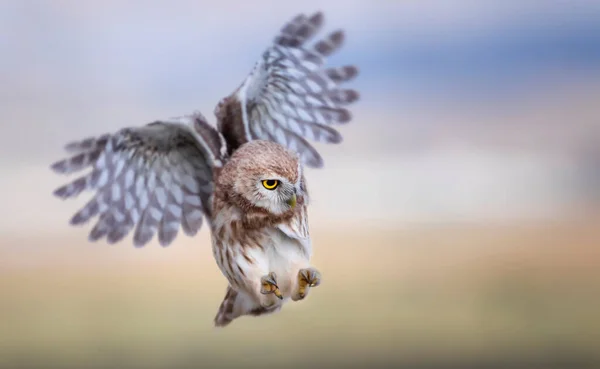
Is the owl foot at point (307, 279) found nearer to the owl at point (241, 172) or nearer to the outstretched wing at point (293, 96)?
the owl at point (241, 172)

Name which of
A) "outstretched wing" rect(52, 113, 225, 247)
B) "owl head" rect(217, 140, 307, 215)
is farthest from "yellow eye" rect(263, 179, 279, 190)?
"outstretched wing" rect(52, 113, 225, 247)

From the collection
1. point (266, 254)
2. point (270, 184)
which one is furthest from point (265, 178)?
point (266, 254)

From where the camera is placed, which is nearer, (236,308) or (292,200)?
(292,200)

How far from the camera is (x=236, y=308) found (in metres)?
0.94

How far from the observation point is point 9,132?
3.51 feet

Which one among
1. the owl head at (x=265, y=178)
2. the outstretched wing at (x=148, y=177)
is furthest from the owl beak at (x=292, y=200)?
the outstretched wing at (x=148, y=177)

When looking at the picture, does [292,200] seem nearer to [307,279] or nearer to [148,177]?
[307,279]

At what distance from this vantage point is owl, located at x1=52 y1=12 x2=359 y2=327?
0.78 m

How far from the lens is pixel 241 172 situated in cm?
75

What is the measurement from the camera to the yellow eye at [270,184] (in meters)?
0.74

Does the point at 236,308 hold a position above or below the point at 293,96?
below

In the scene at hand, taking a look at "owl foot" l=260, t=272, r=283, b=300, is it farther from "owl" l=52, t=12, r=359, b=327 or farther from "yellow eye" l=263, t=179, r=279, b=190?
"yellow eye" l=263, t=179, r=279, b=190

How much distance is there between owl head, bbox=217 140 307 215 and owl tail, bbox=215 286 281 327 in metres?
0.16

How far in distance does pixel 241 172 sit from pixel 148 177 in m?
0.19
